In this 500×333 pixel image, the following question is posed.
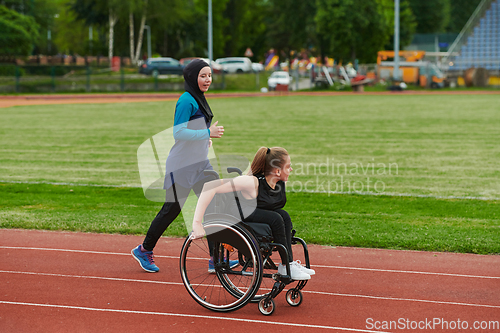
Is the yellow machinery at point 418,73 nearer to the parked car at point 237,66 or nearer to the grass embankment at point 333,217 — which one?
the parked car at point 237,66

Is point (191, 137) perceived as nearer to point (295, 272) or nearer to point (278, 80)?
point (295, 272)

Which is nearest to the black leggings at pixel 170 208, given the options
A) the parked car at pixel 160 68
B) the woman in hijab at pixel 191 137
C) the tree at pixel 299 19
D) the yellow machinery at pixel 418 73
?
the woman in hijab at pixel 191 137

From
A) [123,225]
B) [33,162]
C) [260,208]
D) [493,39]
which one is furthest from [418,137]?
[493,39]

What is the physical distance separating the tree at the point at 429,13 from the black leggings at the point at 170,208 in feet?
276

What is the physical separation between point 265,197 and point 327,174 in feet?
22.4

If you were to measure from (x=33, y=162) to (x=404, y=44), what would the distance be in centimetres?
6561

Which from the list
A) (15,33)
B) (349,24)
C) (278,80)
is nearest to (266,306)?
(278,80)

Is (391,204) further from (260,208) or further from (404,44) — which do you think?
(404,44)

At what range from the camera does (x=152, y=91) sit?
144 ft

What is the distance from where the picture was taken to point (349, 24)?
56188 millimetres

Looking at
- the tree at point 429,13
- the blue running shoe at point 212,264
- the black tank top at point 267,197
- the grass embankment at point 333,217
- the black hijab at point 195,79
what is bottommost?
the grass embankment at point 333,217

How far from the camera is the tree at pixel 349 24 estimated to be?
185 ft

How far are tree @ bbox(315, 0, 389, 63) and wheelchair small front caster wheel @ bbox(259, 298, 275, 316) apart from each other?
54.0 m

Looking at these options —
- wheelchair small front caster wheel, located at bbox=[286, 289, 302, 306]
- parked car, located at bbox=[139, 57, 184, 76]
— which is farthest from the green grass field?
parked car, located at bbox=[139, 57, 184, 76]
